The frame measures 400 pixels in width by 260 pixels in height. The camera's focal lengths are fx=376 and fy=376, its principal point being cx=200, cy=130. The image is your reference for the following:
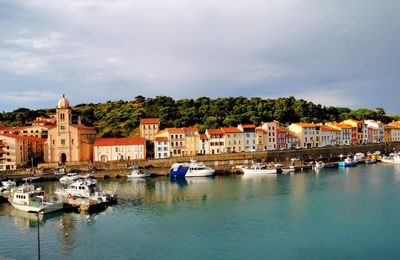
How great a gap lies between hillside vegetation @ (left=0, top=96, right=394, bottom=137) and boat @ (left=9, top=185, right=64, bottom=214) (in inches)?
1628

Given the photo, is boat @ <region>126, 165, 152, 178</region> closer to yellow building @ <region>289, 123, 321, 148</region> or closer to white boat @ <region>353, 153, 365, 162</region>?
yellow building @ <region>289, 123, 321, 148</region>

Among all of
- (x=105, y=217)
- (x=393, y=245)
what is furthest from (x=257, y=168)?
(x=393, y=245)

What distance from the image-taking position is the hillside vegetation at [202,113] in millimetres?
73625

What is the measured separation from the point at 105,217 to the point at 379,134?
64.4 metres

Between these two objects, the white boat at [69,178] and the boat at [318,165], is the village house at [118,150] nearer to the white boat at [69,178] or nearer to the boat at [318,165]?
the white boat at [69,178]

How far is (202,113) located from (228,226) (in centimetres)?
5509

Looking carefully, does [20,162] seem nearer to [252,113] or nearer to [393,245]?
[252,113]

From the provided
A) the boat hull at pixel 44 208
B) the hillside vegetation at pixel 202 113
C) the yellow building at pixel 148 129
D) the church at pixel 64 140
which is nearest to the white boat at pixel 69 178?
the church at pixel 64 140

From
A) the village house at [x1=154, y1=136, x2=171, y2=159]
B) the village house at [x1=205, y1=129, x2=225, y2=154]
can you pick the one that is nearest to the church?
the village house at [x1=154, y1=136, x2=171, y2=159]

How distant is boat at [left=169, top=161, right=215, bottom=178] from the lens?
157 ft

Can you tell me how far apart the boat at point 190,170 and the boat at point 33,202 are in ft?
68.3

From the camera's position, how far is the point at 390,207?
27.2 meters

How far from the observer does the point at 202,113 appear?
254ft

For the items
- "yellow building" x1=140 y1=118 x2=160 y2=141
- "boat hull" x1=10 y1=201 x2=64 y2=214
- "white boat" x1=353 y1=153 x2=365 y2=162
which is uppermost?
"yellow building" x1=140 y1=118 x2=160 y2=141
